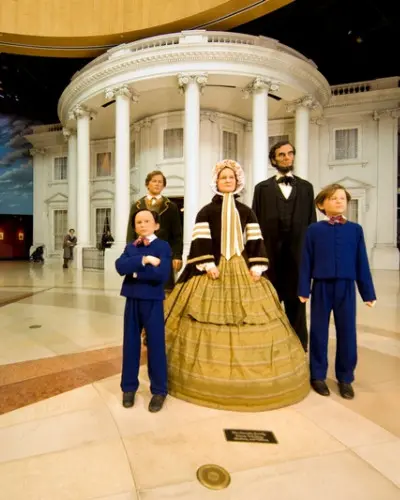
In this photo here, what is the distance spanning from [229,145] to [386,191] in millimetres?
7652

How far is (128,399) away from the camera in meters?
2.41

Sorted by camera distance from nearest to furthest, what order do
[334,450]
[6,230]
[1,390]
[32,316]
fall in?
[334,450]
[1,390]
[32,316]
[6,230]

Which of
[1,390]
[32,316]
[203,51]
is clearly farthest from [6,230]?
[1,390]

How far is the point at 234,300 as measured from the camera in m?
2.48

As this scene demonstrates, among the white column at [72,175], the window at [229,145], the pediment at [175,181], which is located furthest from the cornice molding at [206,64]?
the white column at [72,175]

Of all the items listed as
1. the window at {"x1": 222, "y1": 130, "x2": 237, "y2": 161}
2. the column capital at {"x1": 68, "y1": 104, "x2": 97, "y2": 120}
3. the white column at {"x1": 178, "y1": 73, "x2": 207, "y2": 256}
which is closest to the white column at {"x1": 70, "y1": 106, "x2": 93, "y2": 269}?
the column capital at {"x1": 68, "y1": 104, "x2": 97, "y2": 120}

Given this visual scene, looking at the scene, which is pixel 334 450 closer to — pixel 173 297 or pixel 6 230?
pixel 173 297

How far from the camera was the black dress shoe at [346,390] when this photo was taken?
8.44 ft

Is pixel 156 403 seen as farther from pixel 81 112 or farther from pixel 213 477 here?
pixel 81 112

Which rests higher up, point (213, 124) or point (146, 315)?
point (213, 124)

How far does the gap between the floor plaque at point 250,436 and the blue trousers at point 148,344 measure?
1.95ft

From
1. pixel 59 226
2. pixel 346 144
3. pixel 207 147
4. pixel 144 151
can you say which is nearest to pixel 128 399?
pixel 207 147

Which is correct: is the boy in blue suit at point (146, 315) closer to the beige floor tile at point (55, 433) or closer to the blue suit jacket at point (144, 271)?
the blue suit jacket at point (144, 271)

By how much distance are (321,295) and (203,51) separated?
1183 centimetres
